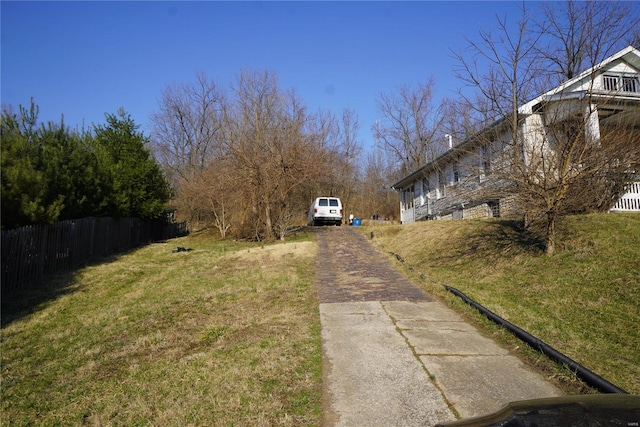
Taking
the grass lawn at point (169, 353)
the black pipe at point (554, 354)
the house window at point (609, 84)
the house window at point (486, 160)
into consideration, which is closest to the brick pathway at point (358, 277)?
the grass lawn at point (169, 353)

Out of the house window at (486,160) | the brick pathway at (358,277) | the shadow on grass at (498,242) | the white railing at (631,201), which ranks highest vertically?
the house window at (486,160)

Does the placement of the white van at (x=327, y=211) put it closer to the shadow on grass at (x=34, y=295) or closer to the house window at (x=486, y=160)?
the shadow on grass at (x=34, y=295)

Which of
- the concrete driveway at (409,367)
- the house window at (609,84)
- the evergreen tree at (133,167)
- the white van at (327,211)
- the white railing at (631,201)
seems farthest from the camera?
the white van at (327,211)

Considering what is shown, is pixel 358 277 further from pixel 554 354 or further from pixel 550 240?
pixel 554 354

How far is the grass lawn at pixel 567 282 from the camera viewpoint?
5.26 meters

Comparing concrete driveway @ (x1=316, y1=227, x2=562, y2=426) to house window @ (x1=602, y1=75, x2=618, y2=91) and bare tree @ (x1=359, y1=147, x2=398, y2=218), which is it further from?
bare tree @ (x1=359, y1=147, x2=398, y2=218)

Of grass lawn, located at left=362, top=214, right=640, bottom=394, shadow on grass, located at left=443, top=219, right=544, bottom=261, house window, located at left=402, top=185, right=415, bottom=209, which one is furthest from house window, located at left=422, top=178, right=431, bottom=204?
grass lawn, located at left=362, top=214, right=640, bottom=394

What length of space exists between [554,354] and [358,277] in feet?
19.4

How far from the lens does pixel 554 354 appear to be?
457cm

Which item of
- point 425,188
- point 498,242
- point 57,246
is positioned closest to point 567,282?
point 498,242

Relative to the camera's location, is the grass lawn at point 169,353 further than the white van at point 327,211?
No

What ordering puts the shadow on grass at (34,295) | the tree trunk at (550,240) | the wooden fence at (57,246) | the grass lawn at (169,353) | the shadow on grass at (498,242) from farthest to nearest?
1. the wooden fence at (57,246)
2. the shadow on grass at (498,242)
3. the tree trunk at (550,240)
4. the shadow on grass at (34,295)
5. the grass lawn at (169,353)

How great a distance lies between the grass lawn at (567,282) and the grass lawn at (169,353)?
2865mm

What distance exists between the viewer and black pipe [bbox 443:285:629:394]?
12.6 ft
